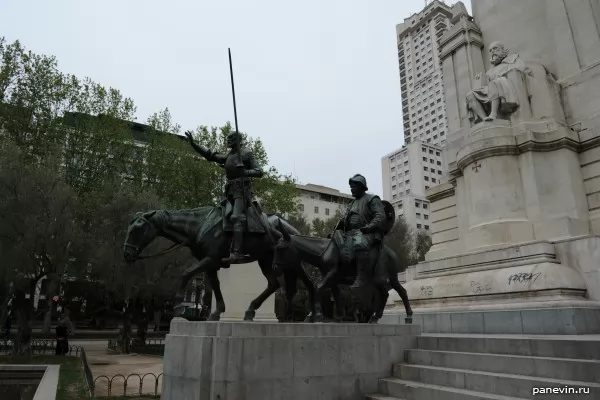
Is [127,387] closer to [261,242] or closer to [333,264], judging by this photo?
[261,242]

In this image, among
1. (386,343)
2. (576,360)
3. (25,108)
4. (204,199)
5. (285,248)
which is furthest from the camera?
(204,199)

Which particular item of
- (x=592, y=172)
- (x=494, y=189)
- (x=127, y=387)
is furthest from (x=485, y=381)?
(x=127, y=387)

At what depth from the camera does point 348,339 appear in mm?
8000

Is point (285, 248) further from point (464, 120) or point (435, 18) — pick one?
point (435, 18)

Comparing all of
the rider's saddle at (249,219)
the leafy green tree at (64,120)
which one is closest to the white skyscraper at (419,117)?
the leafy green tree at (64,120)

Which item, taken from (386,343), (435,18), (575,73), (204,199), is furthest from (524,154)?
(435,18)

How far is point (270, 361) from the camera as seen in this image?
716 cm

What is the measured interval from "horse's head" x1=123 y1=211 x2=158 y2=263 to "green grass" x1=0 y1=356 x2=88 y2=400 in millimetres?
5055

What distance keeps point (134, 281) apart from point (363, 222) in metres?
20.1

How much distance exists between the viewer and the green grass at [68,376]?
37.9 feet

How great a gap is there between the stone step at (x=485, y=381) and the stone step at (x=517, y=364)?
21 cm

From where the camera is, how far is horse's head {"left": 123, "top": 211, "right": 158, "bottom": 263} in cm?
877

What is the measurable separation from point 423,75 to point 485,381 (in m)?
142

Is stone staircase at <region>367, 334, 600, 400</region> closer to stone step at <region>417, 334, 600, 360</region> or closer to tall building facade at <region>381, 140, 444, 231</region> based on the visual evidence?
stone step at <region>417, 334, 600, 360</region>
